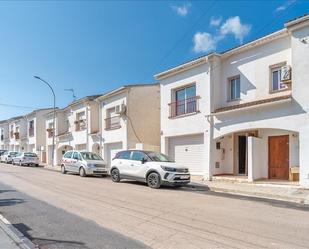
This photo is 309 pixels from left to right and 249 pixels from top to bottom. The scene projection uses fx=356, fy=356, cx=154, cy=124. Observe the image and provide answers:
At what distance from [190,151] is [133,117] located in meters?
6.73

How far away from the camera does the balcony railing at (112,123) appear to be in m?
27.8

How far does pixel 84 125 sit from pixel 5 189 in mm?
19402

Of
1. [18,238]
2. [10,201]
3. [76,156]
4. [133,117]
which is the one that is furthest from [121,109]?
[18,238]

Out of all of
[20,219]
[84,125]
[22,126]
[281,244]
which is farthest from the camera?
[22,126]

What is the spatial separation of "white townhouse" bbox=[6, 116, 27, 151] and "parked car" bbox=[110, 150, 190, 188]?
39.1 meters

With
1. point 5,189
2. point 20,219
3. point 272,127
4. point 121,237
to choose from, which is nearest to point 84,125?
point 5,189

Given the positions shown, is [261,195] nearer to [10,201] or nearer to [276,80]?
[276,80]

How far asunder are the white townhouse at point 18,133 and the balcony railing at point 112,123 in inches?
1113

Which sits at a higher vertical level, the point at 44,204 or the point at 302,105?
the point at 302,105

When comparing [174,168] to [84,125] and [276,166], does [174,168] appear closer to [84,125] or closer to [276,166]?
[276,166]

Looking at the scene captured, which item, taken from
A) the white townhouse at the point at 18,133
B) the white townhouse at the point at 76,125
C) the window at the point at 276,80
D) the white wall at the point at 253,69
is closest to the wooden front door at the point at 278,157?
the white wall at the point at 253,69

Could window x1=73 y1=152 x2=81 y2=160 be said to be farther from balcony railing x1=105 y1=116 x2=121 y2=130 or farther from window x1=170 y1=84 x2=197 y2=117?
window x1=170 y1=84 x2=197 y2=117

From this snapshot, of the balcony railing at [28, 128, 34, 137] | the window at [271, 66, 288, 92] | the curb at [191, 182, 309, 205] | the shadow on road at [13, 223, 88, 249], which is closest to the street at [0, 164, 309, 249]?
the shadow on road at [13, 223, 88, 249]

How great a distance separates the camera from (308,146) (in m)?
14.1
